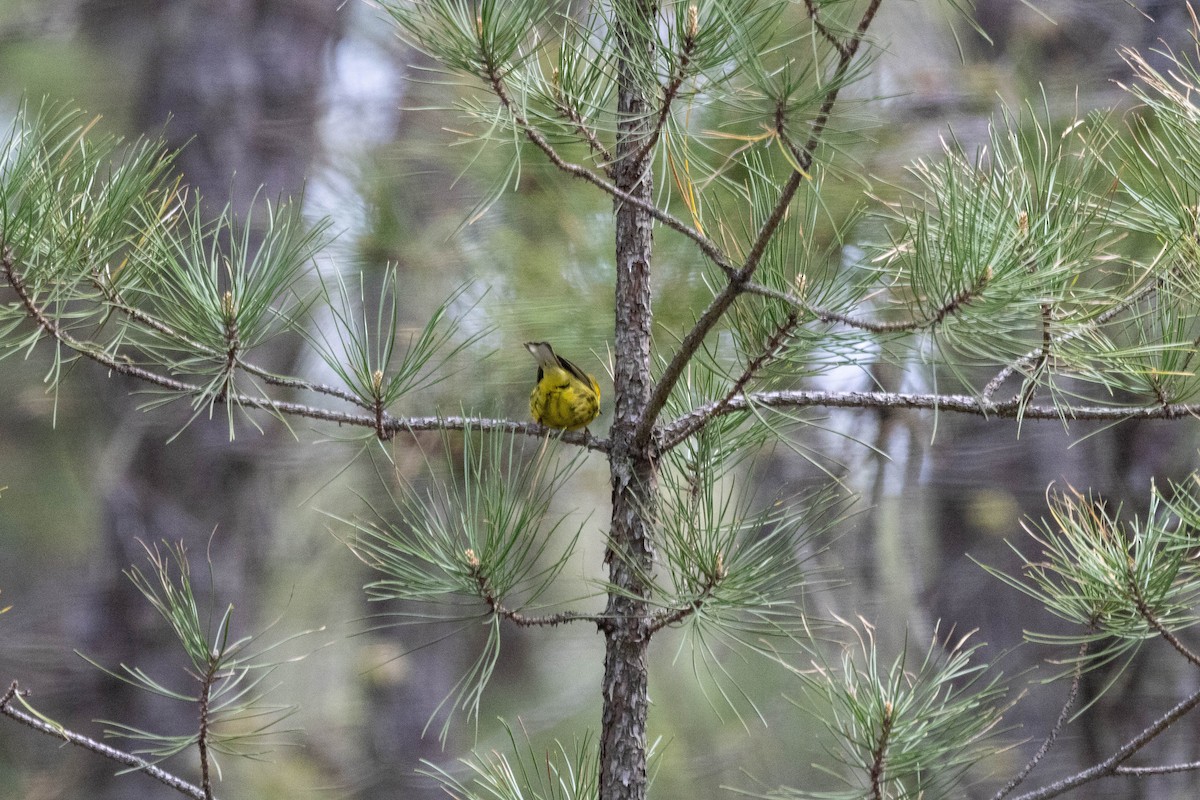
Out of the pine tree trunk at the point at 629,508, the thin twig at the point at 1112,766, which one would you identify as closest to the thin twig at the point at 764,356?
the pine tree trunk at the point at 629,508

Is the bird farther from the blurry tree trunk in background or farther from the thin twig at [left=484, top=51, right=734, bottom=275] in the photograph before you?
the blurry tree trunk in background

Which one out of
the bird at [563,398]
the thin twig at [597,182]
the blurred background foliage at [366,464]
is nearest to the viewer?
the thin twig at [597,182]

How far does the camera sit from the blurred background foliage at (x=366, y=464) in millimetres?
2135

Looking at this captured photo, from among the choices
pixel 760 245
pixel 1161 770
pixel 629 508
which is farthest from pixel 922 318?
pixel 1161 770

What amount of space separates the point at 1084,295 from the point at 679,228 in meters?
0.37

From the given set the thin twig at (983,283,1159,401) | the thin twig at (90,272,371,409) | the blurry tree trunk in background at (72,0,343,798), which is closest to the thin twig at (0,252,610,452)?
the thin twig at (90,272,371,409)

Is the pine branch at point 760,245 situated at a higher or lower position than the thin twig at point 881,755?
higher

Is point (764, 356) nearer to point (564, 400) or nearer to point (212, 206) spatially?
point (564, 400)

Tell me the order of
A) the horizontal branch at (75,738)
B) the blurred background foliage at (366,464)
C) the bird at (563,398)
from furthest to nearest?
the blurred background foliage at (366,464) < the bird at (563,398) < the horizontal branch at (75,738)

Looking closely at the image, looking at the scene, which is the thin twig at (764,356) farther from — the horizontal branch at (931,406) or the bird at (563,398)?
the bird at (563,398)

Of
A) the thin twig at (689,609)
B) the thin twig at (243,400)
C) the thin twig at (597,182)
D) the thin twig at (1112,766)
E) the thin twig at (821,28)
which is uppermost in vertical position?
the thin twig at (821,28)

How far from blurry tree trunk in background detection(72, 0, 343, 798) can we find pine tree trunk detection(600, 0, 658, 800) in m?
1.34

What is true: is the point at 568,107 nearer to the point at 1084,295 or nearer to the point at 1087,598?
the point at 1084,295

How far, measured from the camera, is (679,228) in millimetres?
764
